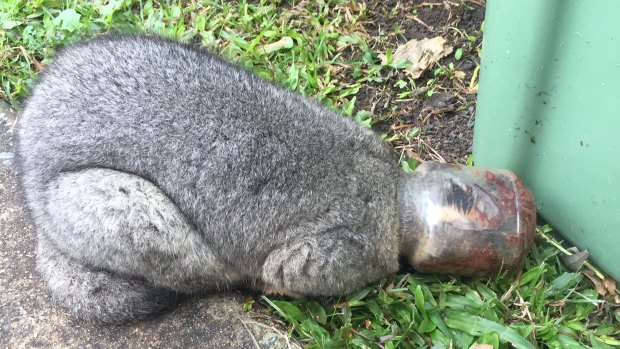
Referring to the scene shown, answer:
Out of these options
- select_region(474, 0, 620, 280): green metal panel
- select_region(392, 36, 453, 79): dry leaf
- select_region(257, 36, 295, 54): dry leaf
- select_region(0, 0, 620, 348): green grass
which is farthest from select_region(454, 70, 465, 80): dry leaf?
select_region(257, 36, 295, 54): dry leaf

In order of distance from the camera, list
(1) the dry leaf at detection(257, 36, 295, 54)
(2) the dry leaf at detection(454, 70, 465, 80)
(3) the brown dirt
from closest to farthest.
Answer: (3) the brown dirt, (2) the dry leaf at detection(454, 70, 465, 80), (1) the dry leaf at detection(257, 36, 295, 54)

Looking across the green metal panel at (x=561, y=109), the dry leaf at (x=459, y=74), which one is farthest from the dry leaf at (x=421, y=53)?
the green metal panel at (x=561, y=109)

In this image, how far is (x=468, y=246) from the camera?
10.9ft

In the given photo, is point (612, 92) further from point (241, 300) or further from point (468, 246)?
point (241, 300)

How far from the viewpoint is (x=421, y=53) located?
4.65 m

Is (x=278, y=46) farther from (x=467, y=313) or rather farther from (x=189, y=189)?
(x=467, y=313)

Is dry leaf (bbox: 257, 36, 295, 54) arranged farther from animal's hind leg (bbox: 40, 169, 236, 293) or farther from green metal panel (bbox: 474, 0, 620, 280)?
animal's hind leg (bbox: 40, 169, 236, 293)

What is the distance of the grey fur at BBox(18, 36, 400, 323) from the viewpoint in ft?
10.9

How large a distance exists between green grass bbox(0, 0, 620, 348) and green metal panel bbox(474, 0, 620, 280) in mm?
307

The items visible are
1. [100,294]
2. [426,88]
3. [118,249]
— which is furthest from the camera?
[426,88]

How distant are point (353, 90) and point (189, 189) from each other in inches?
63.6

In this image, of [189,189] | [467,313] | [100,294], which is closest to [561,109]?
[467,313]

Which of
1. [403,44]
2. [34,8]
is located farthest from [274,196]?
[34,8]

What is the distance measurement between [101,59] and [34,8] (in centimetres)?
199
